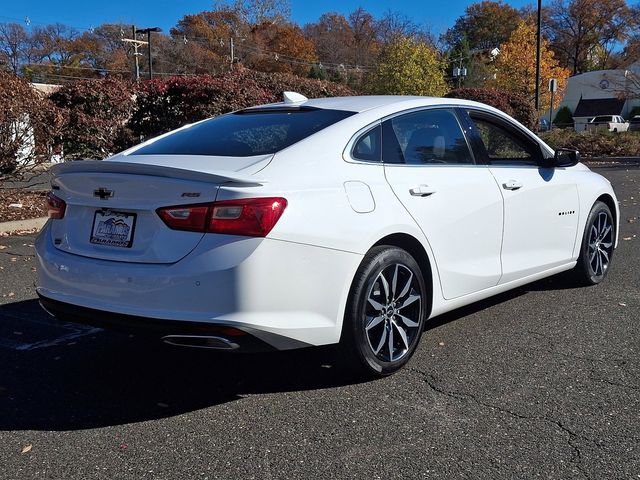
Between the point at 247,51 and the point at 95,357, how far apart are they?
79201 mm

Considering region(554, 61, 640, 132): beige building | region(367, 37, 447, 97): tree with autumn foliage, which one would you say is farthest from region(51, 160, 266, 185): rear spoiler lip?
region(554, 61, 640, 132): beige building

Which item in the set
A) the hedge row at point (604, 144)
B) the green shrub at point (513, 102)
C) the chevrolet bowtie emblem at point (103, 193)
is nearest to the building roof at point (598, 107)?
the hedge row at point (604, 144)

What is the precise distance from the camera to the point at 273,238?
3244 millimetres

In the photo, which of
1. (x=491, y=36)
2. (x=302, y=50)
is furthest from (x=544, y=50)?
(x=491, y=36)

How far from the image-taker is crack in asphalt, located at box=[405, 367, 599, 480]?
116 inches

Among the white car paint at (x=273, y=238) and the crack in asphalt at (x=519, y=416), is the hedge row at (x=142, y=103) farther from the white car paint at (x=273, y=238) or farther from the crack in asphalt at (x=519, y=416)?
the crack in asphalt at (x=519, y=416)

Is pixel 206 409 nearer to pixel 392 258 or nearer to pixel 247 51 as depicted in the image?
pixel 392 258

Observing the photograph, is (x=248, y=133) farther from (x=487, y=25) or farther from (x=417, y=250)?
(x=487, y=25)

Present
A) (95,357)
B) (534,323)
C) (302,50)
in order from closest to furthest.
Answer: (95,357) < (534,323) < (302,50)

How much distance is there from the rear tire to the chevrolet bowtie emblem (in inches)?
162

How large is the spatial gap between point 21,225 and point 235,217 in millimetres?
6725

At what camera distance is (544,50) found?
55.9m

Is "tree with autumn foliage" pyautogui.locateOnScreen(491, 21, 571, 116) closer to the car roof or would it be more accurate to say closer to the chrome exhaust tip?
the car roof

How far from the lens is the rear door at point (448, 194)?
13.4 ft
